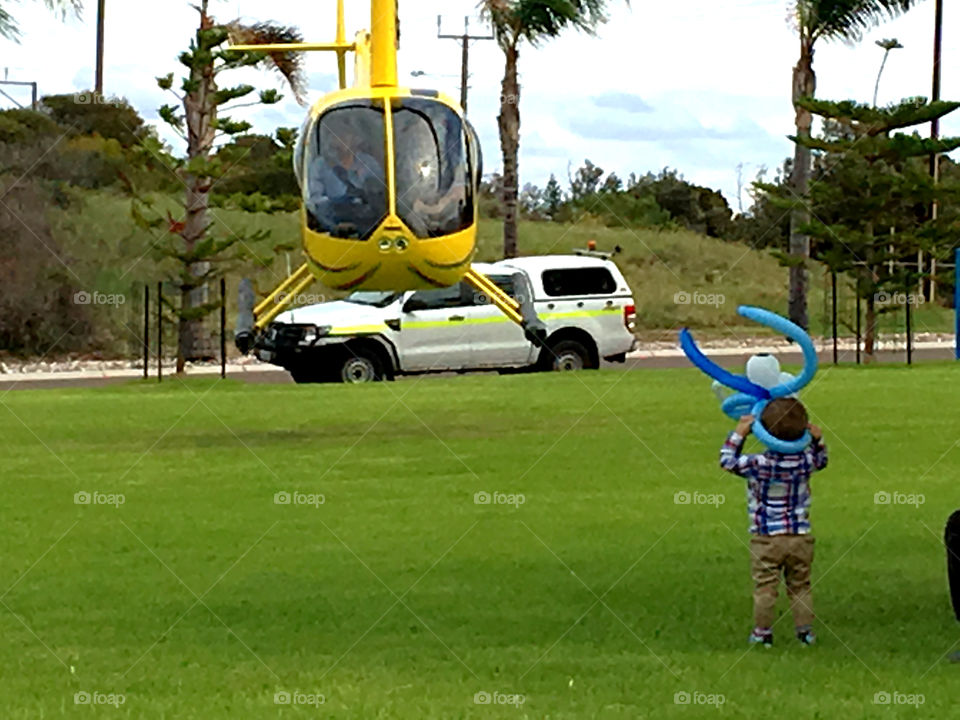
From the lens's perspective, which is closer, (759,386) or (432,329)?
(759,386)

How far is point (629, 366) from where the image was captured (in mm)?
40281

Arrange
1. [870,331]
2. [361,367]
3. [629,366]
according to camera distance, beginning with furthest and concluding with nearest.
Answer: [629,366], [870,331], [361,367]

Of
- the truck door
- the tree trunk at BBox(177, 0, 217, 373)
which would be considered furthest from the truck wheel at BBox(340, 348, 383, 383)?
the tree trunk at BBox(177, 0, 217, 373)

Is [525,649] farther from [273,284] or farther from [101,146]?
[101,146]

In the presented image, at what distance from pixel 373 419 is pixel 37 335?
20.5 meters

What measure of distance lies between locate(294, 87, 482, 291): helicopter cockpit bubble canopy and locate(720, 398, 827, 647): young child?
10.8m

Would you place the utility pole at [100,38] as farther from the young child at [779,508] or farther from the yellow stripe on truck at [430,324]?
the young child at [779,508]

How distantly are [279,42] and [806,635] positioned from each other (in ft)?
107

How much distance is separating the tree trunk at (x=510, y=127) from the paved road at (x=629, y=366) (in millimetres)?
4884

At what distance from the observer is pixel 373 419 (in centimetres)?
2683

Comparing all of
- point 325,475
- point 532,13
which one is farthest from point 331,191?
point 532,13

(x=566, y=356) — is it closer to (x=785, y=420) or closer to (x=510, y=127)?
(x=510, y=127)

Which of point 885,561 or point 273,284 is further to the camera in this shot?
point 273,284

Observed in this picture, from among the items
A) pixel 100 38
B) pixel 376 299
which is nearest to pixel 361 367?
pixel 376 299
